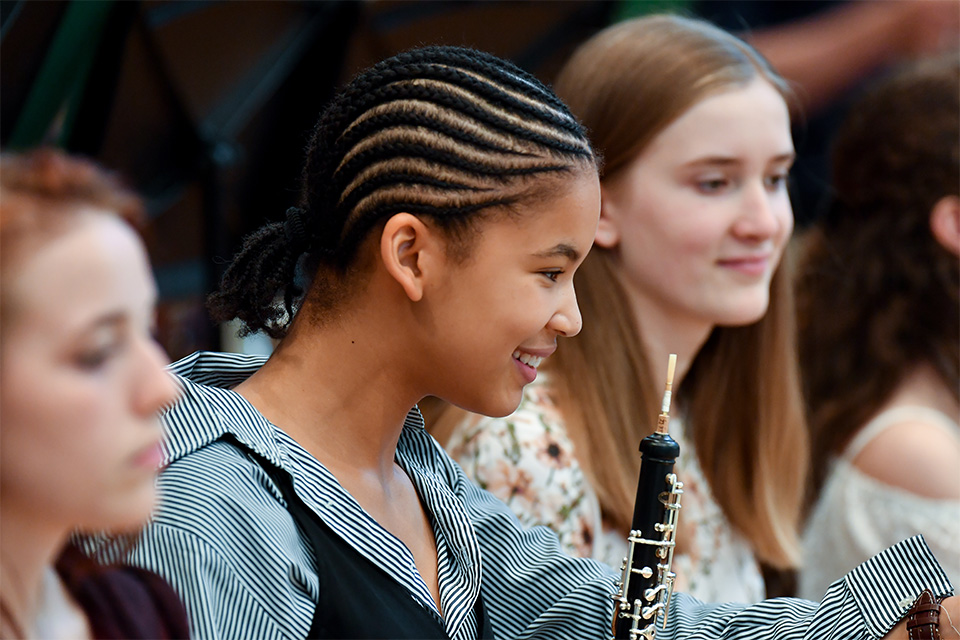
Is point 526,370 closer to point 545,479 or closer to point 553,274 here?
point 553,274

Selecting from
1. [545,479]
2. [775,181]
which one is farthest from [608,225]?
[545,479]

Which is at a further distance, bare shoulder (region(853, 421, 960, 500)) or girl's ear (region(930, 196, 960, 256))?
girl's ear (region(930, 196, 960, 256))

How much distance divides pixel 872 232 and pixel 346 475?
5.28 ft

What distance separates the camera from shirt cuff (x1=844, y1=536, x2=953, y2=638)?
1.27m

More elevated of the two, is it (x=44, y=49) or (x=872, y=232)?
(x=44, y=49)

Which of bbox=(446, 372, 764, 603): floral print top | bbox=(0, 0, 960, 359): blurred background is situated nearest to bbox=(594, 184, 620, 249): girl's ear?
bbox=(446, 372, 764, 603): floral print top

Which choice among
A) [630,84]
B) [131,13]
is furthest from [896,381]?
[131,13]

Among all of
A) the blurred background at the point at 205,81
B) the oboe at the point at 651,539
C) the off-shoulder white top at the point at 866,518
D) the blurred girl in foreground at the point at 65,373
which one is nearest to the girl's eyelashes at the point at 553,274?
the oboe at the point at 651,539

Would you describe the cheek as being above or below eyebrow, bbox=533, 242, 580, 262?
above

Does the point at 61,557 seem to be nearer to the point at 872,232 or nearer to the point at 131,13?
the point at 131,13

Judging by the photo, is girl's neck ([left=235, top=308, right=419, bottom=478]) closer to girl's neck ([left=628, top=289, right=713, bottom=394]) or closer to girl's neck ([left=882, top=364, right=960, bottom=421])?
girl's neck ([left=628, top=289, right=713, bottom=394])

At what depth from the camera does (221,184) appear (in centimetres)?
255

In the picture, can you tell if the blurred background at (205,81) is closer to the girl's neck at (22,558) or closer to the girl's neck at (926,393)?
the girl's neck at (926,393)

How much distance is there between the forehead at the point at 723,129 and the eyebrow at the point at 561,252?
0.79 meters
